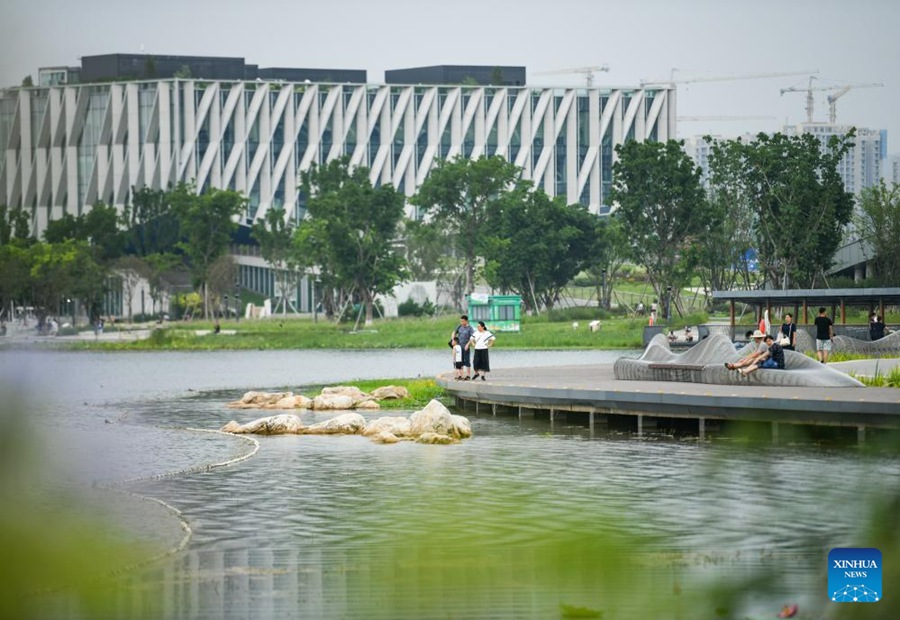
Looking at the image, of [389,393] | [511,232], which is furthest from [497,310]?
[389,393]

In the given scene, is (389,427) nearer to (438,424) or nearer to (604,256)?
(438,424)

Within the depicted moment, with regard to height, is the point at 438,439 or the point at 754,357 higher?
the point at 754,357

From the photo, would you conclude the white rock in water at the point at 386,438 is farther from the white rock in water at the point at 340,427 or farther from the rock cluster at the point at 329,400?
the rock cluster at the point at 329,400

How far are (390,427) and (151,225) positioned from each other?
104004mm

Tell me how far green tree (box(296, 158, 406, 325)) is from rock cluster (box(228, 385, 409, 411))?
194ft

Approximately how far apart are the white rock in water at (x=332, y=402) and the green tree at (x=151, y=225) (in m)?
92.4

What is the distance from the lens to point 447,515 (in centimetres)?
1666

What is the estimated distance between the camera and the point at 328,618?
1106 centimetres

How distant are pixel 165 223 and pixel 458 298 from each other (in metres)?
32.7

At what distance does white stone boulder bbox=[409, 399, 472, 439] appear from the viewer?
26672 millimetres

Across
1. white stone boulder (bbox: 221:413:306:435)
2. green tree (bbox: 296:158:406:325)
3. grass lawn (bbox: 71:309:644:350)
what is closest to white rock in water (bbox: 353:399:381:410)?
white stone boulder (bbox: 221:413:306:435)

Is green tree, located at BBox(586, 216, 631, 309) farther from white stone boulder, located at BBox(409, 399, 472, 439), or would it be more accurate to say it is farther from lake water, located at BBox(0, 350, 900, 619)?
white stone boulder, located at BBox(409, 399, 472, 439)

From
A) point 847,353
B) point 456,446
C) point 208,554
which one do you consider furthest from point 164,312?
point 208,554


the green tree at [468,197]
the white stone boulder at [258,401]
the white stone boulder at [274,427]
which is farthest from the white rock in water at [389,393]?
the green tree at [468,197]
